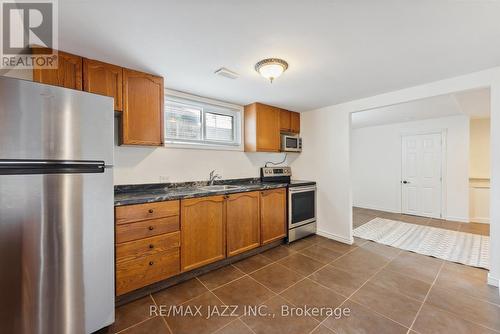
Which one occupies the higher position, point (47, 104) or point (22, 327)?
point (47, 104)

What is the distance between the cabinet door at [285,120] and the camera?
3.71 m

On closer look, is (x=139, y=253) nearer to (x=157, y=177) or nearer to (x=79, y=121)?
(x=157, y=177)

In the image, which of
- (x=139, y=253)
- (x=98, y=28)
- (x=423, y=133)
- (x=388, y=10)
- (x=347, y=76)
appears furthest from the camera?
(x=423, y=133)

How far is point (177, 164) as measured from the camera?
9.14 feet

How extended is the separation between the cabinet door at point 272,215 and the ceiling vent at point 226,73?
5.14 feet

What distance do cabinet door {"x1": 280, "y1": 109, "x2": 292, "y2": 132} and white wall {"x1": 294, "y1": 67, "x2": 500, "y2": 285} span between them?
1.18 ft

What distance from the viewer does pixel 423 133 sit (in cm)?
483

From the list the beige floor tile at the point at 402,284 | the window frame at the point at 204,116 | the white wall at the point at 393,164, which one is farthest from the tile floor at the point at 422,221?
the window frame at the point at 204,116

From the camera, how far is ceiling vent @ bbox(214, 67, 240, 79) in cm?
216

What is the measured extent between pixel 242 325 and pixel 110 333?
1000 mm

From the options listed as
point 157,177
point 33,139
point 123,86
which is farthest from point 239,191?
point 33,139

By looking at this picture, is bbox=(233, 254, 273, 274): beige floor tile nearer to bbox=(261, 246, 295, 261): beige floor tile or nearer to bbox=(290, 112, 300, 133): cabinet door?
bbox=(261, 246, 295, 261): beige floor tile

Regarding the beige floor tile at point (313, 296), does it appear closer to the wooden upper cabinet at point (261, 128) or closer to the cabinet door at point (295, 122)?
the wooden upper cabinet at point (261, 128)

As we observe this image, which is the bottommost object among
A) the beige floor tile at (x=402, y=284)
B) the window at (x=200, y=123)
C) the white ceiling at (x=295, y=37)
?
the beige floor tile at (x=402, y=284)
